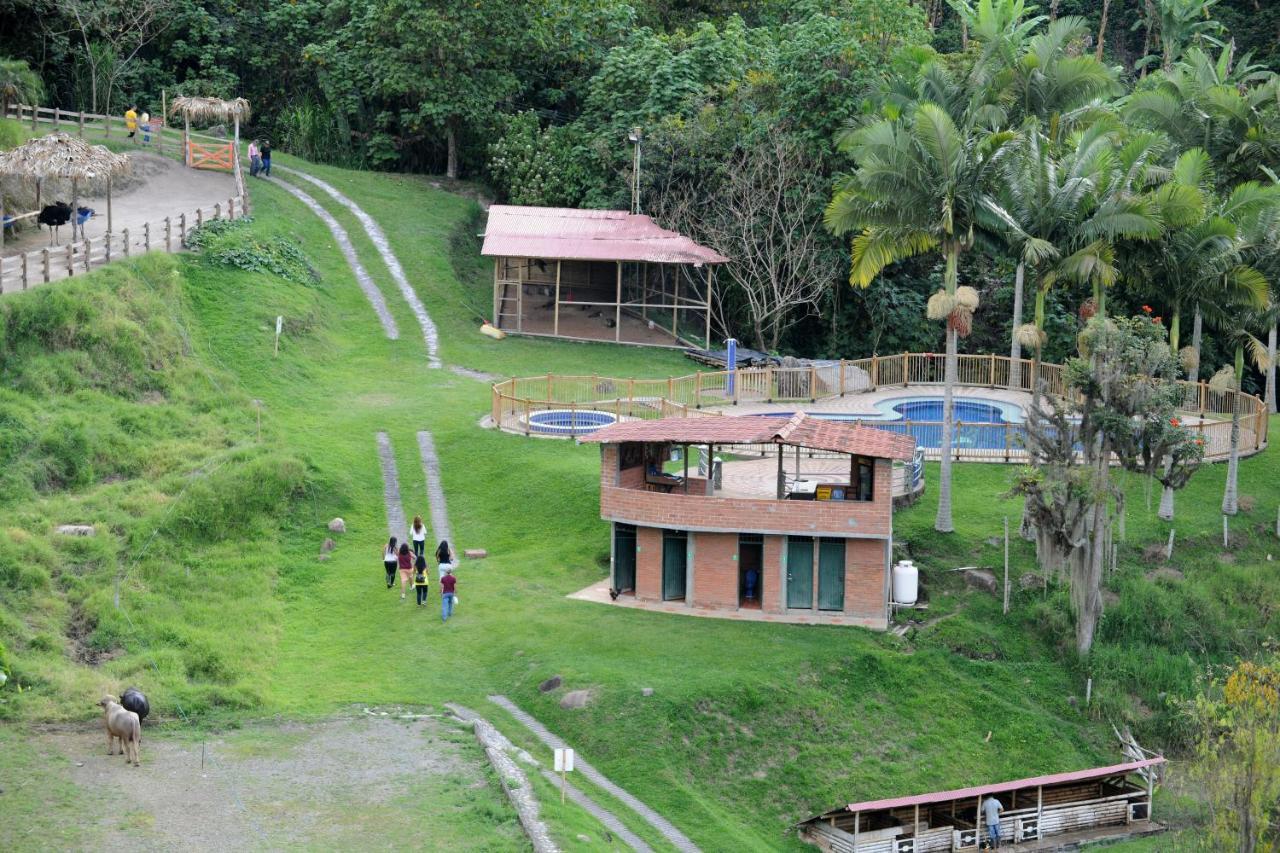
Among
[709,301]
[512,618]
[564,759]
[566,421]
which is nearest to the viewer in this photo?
[564,759]

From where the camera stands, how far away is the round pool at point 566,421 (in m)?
49.7

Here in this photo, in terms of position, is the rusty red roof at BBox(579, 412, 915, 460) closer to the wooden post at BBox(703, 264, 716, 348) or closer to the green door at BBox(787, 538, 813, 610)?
the green door at BBox(787, 538, 813, 610)

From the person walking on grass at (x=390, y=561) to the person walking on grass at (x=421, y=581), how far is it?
58 cm

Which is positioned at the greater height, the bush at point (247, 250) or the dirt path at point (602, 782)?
the bush at point (247, 250)

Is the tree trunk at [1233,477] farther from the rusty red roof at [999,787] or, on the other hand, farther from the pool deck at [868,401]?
the rusty red roof at [999,787]

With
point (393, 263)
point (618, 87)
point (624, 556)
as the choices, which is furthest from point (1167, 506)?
point (618, 87)

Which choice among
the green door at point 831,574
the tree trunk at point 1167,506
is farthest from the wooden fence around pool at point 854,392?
the green door at point 831,574

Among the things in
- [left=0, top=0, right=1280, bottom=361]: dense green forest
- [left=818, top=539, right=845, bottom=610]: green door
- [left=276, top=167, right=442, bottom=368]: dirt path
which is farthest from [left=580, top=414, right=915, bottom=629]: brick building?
[left=0, top=0, right=1280, bottom=361]: dense green forest

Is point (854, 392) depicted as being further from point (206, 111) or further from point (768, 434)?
point (206, 111)

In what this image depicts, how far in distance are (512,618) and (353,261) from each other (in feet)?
99.4

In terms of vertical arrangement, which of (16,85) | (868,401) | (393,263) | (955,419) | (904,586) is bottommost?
(904,586)

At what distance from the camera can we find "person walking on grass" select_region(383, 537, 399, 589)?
133 ft

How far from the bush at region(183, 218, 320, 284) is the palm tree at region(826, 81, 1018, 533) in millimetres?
22781

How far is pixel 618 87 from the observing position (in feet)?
238
